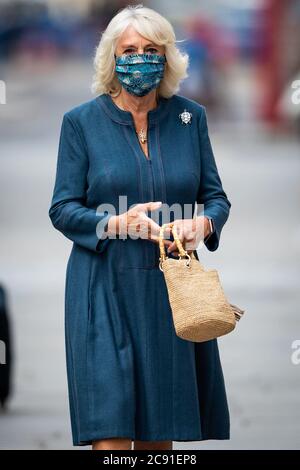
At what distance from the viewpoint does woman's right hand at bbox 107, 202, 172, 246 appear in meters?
6.01

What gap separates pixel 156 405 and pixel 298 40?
25476mm

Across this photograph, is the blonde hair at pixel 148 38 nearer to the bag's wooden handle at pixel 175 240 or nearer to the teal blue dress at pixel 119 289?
the teal blue dress at pixel 119 289

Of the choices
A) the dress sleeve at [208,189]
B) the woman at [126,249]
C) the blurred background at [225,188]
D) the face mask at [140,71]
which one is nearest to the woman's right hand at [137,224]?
the woman at [126,249]

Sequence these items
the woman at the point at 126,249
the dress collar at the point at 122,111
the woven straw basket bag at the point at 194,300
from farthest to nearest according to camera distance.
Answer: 1. the dress collar at the point at 122,111
2. the woman at the point at 126,249
3. the woven straw basket bag at the point at 194,300

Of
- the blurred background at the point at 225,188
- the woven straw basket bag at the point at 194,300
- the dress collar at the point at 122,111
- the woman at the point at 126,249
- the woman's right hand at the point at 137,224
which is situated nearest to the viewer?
the woven straw basket bag at the point at 194,300

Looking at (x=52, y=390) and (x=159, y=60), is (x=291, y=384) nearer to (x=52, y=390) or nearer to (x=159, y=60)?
(x=52, y=390)

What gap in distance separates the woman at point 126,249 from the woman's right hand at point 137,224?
0.01 metres

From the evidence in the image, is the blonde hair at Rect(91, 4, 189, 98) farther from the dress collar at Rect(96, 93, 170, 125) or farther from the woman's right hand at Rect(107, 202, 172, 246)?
the woman's right hand at Rect(107, 202, 172, 246)

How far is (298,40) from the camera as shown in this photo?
102 feet

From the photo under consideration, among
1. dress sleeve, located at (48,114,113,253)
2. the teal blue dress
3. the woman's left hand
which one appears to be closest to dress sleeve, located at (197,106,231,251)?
the teal blue dress

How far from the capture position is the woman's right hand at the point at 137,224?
6012 millimetres

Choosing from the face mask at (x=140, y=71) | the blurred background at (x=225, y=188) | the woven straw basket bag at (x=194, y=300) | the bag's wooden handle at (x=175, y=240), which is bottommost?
the woven straw basket bag at (x=194, y=300)

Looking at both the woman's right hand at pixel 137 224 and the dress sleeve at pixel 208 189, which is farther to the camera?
the dress sleeve at pixel 208 189
